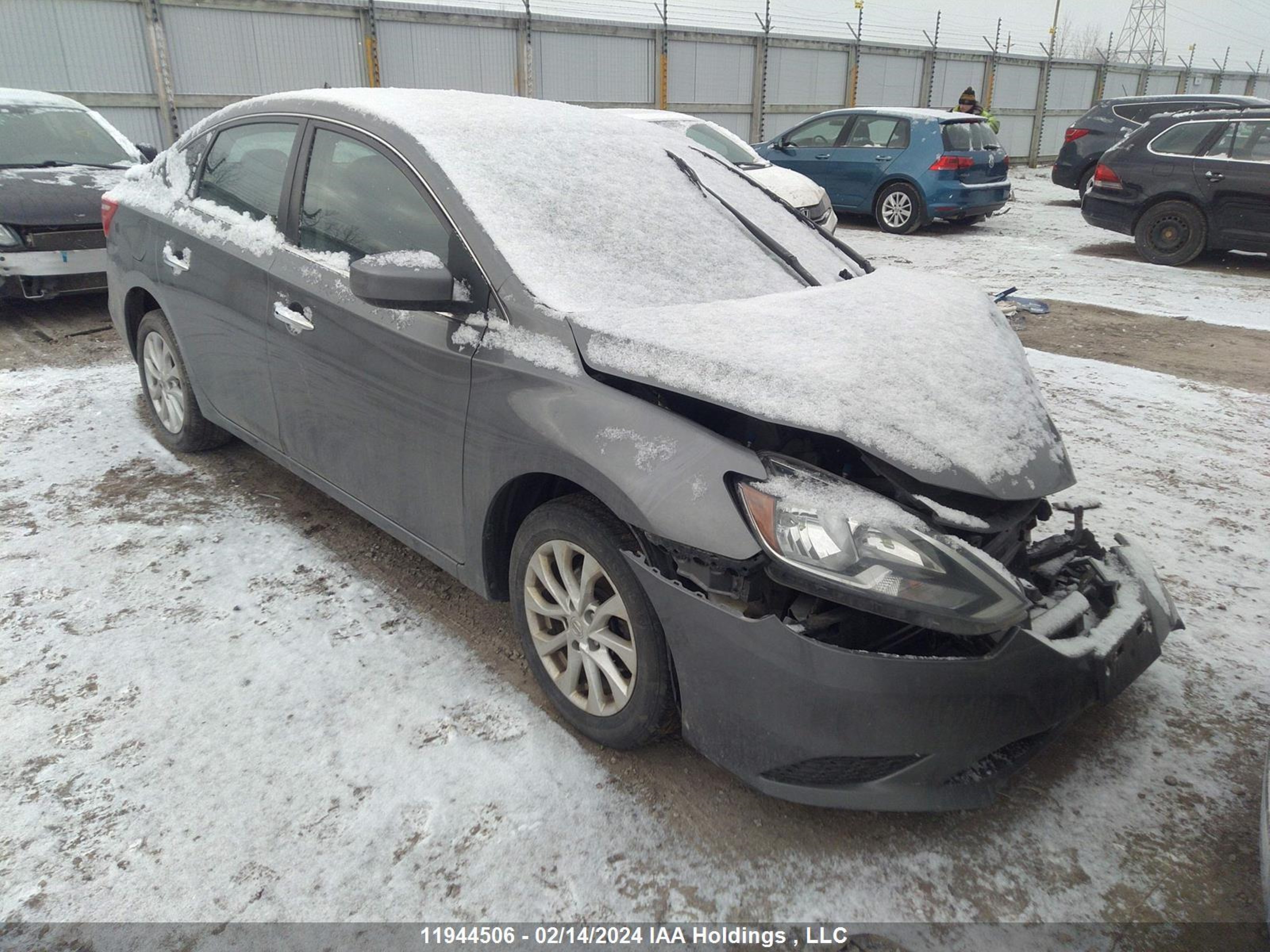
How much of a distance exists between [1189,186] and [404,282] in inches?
398

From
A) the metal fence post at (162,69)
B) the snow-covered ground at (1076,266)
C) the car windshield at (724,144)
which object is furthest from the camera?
the metal fence post at (162,69)

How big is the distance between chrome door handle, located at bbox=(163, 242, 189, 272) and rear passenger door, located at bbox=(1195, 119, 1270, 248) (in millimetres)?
9986

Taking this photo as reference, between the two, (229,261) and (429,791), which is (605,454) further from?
(229,261)

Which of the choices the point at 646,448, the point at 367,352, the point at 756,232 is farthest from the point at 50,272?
the point at 646,448

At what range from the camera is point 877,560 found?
6.29ft

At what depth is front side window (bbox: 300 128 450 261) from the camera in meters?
2.70

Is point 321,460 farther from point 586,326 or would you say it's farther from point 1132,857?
point 1132,857

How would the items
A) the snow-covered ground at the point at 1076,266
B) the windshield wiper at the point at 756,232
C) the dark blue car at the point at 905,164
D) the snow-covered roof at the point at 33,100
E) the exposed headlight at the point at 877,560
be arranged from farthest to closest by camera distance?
the dark blue car at the point at 905,164, the snow-covered ground at the point at 1076,266, the snow-covered roof at the point at 33,100, the windshield wiper at the point at 756,232, the exposed headlight at the point at 877,560

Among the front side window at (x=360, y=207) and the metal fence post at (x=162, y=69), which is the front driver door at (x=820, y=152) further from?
the front side window at (x=360, y=207)

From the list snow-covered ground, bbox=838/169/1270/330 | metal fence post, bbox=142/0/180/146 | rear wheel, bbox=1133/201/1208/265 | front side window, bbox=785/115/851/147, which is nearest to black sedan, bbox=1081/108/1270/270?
rear wheel, bbox=1133/201/1208/265

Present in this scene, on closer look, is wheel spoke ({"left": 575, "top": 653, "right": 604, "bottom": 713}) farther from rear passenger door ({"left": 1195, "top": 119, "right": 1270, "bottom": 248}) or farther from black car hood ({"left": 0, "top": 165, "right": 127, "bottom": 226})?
rear passenger door ({"left": 1195, "top": 119, "right": 1270, "bottom": 248})

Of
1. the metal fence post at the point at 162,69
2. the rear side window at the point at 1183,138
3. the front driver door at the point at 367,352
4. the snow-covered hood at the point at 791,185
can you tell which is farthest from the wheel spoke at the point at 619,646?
the metal fence post at the point at 162,69

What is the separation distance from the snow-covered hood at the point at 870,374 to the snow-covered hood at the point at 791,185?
674cm

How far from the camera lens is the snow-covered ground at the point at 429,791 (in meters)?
2.01
